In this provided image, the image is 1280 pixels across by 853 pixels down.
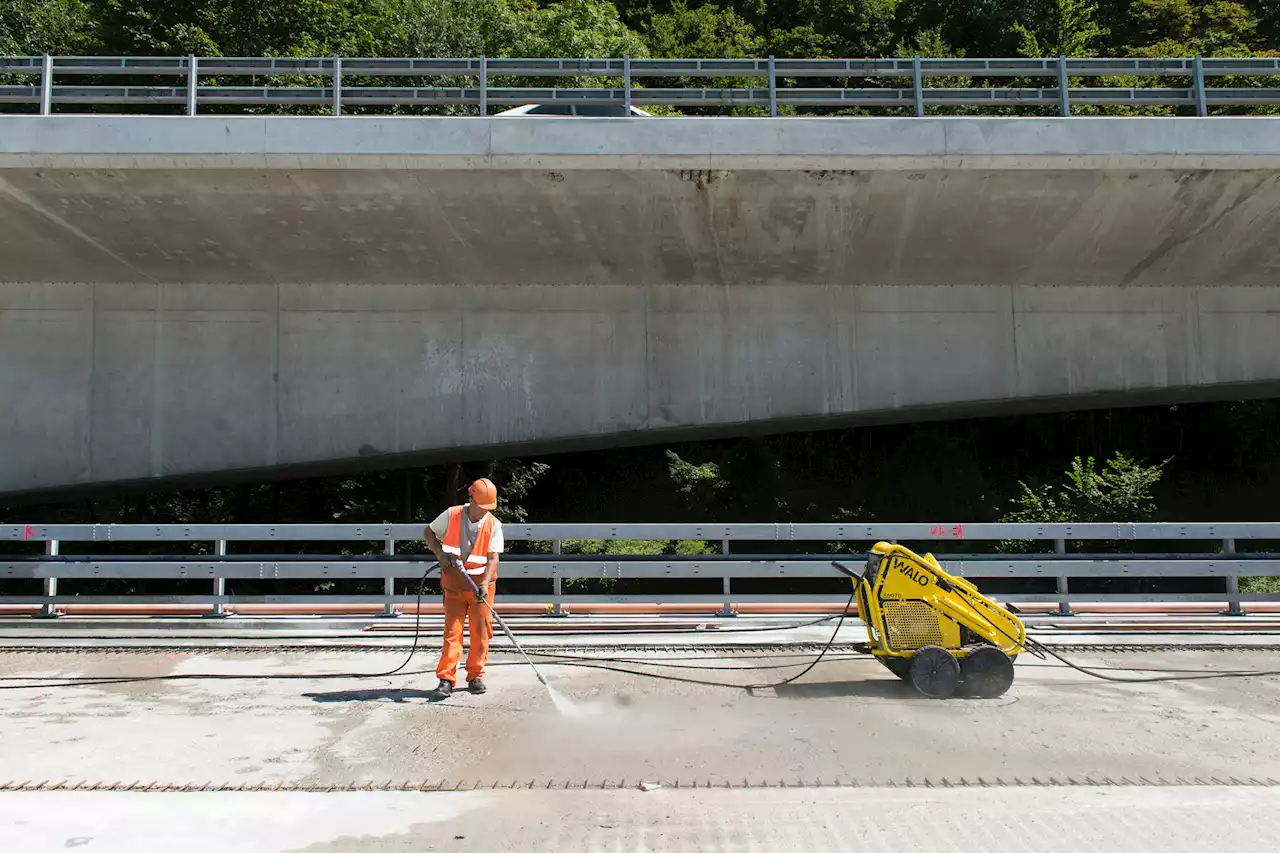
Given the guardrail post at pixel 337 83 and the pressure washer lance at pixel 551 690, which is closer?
the pressure washer lance at pixel 551 690

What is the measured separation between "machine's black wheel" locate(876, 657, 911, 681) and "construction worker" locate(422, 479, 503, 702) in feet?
9.47

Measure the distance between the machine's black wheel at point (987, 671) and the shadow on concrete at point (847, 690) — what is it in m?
0.39

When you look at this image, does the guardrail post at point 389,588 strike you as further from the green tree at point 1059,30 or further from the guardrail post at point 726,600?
the green tree at point 1059,30

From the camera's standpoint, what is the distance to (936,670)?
6113 mm

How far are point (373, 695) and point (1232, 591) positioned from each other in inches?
342

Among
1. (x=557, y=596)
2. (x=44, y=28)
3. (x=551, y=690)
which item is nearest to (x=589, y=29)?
(x=44, y=28)

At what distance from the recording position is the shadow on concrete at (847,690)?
249 inches

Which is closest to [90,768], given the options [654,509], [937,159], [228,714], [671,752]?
[228,714]

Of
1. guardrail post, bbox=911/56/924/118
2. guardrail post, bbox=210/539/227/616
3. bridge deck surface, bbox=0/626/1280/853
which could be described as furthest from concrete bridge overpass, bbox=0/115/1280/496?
bridge deck surface, bbox=0/626/1280/853

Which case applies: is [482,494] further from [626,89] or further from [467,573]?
[626,89]

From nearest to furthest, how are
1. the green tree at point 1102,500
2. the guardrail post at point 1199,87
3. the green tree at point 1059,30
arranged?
the guardrail post at point 1199,87
the green tree at point 1102,500
the green tree at point 1059,30

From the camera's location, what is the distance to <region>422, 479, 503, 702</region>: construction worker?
6277 millimetres

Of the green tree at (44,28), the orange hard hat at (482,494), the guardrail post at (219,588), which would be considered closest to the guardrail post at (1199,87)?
the orange hard hat at (482,494)

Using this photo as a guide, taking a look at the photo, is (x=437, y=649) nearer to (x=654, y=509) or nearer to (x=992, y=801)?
(x=992, y=801)
